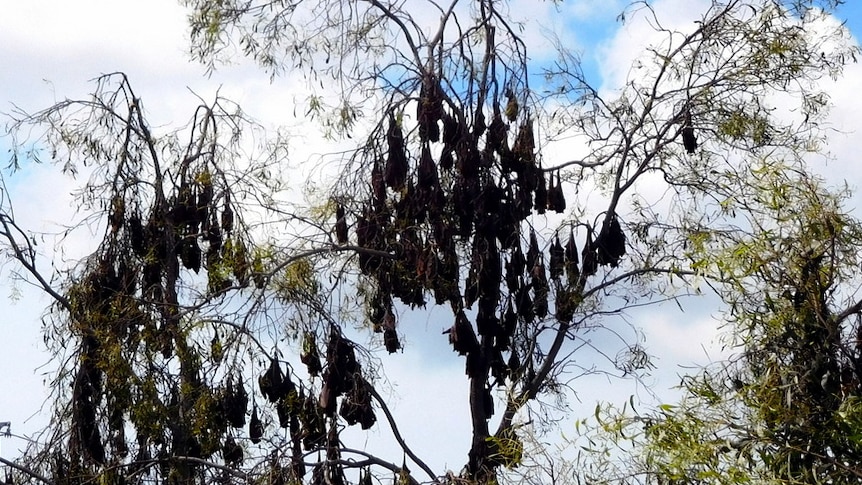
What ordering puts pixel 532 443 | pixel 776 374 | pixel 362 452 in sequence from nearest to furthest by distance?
pixel 776 374 → pixel 532 443 → pixel 362 452

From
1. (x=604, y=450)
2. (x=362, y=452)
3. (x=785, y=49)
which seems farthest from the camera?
(x=785, y=49)

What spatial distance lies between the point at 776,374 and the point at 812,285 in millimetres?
480

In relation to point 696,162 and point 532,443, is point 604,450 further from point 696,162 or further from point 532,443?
point 696,162

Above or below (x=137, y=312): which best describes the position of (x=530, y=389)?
below

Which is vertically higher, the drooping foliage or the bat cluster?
the bat cluster

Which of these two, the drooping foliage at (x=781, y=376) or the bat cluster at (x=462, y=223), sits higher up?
the bat cluster at (x=462, y=223)

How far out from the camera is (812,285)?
7.08 metres

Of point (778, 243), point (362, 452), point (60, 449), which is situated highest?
point (60, 449)

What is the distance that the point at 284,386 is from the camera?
1027cm

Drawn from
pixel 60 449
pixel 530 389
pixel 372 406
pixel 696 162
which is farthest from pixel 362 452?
pixel 696 162

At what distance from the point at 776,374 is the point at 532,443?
81.4 inches

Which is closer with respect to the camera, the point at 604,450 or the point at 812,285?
the point at 812,285

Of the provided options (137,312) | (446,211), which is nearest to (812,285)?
(446,211)

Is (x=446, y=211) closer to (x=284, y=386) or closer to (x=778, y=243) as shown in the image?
(x=284, y=386)
